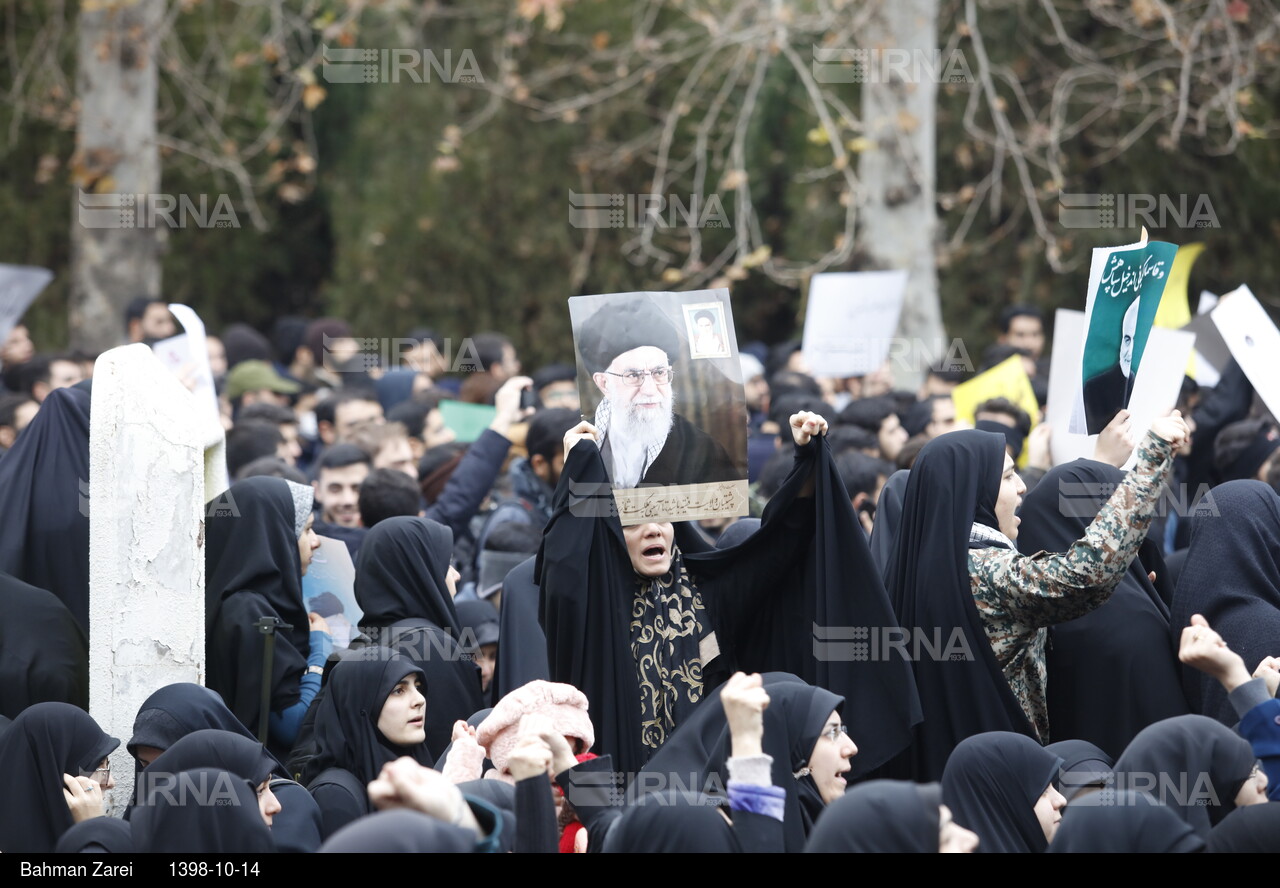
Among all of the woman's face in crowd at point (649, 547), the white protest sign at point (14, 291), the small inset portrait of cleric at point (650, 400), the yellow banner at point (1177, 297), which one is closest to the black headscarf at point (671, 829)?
the woman's face in crowd at point (649, 547)

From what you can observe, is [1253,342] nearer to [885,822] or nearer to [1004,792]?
[1004,792]

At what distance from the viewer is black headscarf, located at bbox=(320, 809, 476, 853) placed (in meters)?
2.74

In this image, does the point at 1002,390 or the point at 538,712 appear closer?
the point at 538,712

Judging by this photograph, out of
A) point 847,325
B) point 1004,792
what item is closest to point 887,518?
point 1004,792

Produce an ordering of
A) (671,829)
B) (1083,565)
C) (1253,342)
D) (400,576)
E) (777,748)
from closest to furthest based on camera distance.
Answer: (671,829) < (777,748) < (1083,565) < (400,576) < (1253,342)

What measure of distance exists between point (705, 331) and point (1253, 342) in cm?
230

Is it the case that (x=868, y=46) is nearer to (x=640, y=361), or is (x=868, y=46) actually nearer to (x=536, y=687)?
(x=640, y=361)

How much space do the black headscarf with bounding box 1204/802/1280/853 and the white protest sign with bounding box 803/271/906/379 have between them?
5.00m

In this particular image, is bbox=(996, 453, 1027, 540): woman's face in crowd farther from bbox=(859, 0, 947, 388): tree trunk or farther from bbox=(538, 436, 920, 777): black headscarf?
bbox=(859, 0, 947, 388): tree trunk

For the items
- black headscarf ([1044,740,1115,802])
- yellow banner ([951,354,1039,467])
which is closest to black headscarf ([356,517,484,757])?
black headscarf ([1044,740,1115,802])

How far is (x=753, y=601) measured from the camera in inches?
169

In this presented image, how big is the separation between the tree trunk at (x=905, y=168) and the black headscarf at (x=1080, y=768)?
6.15 m

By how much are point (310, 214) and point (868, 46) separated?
7857 mm
